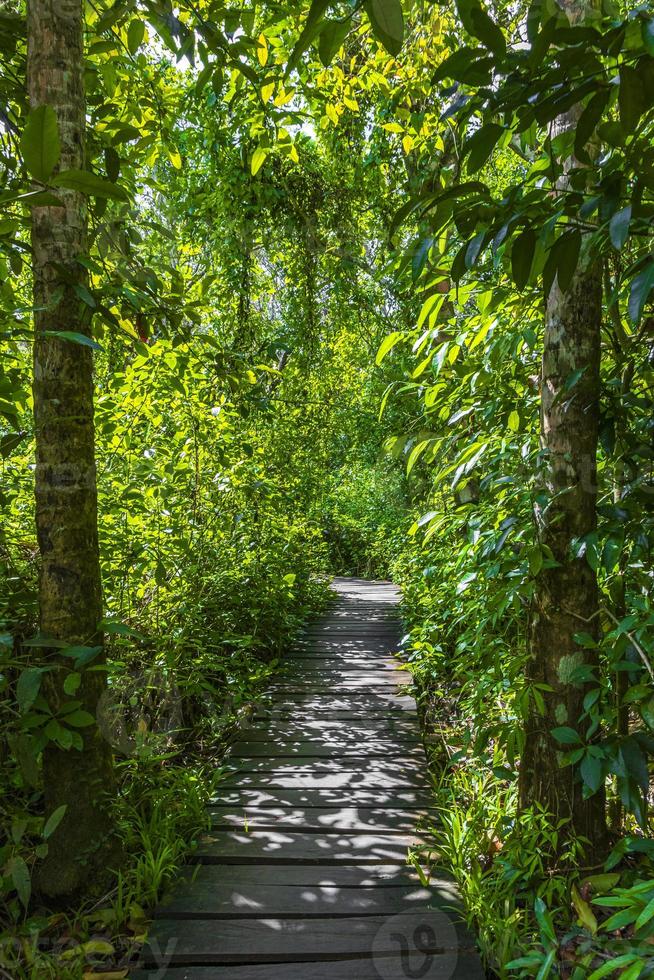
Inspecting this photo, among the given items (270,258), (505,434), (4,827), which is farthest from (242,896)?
(270,258)

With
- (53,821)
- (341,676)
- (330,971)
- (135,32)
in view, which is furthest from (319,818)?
(135,32)

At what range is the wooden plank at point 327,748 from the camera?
322 centimetres

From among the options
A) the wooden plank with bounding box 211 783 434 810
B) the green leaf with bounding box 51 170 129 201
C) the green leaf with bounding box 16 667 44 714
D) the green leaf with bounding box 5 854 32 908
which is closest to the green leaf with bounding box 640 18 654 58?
the green leaf with bounding box 51 170 129 201

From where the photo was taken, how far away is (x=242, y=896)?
2090 mm

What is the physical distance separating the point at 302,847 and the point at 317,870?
151 millimetres

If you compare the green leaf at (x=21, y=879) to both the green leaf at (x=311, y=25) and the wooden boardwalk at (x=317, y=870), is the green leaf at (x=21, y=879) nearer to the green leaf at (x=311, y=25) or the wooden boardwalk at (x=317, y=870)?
the wooden boardwalk at (x=317, y=870)

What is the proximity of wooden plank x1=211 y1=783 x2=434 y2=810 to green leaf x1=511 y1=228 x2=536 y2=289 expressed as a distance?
92.7 inches

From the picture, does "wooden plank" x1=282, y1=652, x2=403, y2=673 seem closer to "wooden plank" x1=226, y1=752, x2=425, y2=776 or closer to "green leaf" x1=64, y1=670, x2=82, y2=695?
"wooden plank" x1=226, y1=752, x2=425, y2=776

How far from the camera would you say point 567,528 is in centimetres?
192

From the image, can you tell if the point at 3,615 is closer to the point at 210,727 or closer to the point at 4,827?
the point at 4,827

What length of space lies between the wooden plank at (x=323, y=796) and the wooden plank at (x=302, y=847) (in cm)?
23

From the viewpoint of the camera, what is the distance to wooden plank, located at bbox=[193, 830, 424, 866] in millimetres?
2293

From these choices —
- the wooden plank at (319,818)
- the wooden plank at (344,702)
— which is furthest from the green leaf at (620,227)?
the wooden plank at (344,702)

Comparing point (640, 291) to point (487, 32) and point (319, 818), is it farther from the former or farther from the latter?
point (319, 818)
